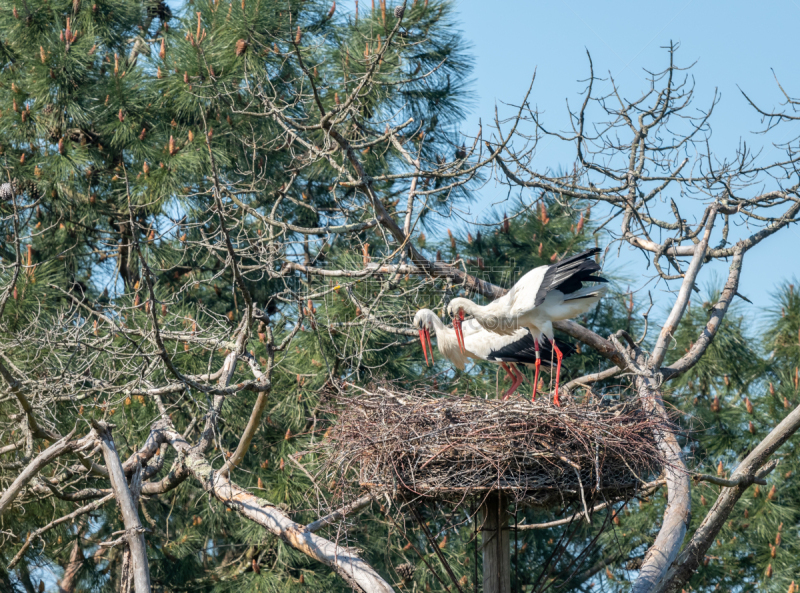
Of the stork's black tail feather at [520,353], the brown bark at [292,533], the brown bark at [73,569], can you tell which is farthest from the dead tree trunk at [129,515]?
the brown bark at [73,569]

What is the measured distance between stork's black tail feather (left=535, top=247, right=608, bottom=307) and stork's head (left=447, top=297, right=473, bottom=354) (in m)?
0.62

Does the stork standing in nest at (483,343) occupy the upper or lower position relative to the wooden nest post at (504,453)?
upper

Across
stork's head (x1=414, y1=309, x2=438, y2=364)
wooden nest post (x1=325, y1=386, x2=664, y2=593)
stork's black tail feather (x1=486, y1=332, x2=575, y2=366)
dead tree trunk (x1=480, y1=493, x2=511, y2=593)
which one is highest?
stork's head (x1=414, y1=309, x2=438, y2=364)

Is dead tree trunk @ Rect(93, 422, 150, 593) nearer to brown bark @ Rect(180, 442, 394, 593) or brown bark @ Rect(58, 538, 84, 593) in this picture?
brown bark @ Rect(180, 442, 394, 593)

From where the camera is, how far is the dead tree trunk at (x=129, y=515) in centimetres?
409

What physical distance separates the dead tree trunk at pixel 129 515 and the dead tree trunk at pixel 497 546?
67.1 inches

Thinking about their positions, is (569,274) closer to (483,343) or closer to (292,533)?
(483,343)

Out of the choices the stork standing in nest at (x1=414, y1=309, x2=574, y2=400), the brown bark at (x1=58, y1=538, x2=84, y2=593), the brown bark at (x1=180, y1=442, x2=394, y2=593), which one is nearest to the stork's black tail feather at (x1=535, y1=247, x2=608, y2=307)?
the stork standing in nest at (x1=414, y1=309, x2=574, y2=400)

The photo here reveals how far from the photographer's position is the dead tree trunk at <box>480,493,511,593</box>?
161 inches

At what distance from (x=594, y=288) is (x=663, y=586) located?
2034 millimetres

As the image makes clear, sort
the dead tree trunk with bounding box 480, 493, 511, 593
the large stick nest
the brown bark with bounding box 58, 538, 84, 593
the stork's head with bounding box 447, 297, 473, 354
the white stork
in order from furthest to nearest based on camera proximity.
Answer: the brown bark with bounding box 58, 538, 84, 593
the stork's head with bounding box 447, 297, 473, 354
the white stork
the dead tree trunk with bounding box 480, 493, 511, 593
the large stick nest

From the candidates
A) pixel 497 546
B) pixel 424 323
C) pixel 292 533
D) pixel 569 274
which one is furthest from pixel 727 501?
pixel 424 323

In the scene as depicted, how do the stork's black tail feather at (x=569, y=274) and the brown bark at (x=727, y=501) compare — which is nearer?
the brown bark at (x=727, y=501)

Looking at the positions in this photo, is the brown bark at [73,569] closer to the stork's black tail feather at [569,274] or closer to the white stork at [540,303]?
the white stork at [540,303]
